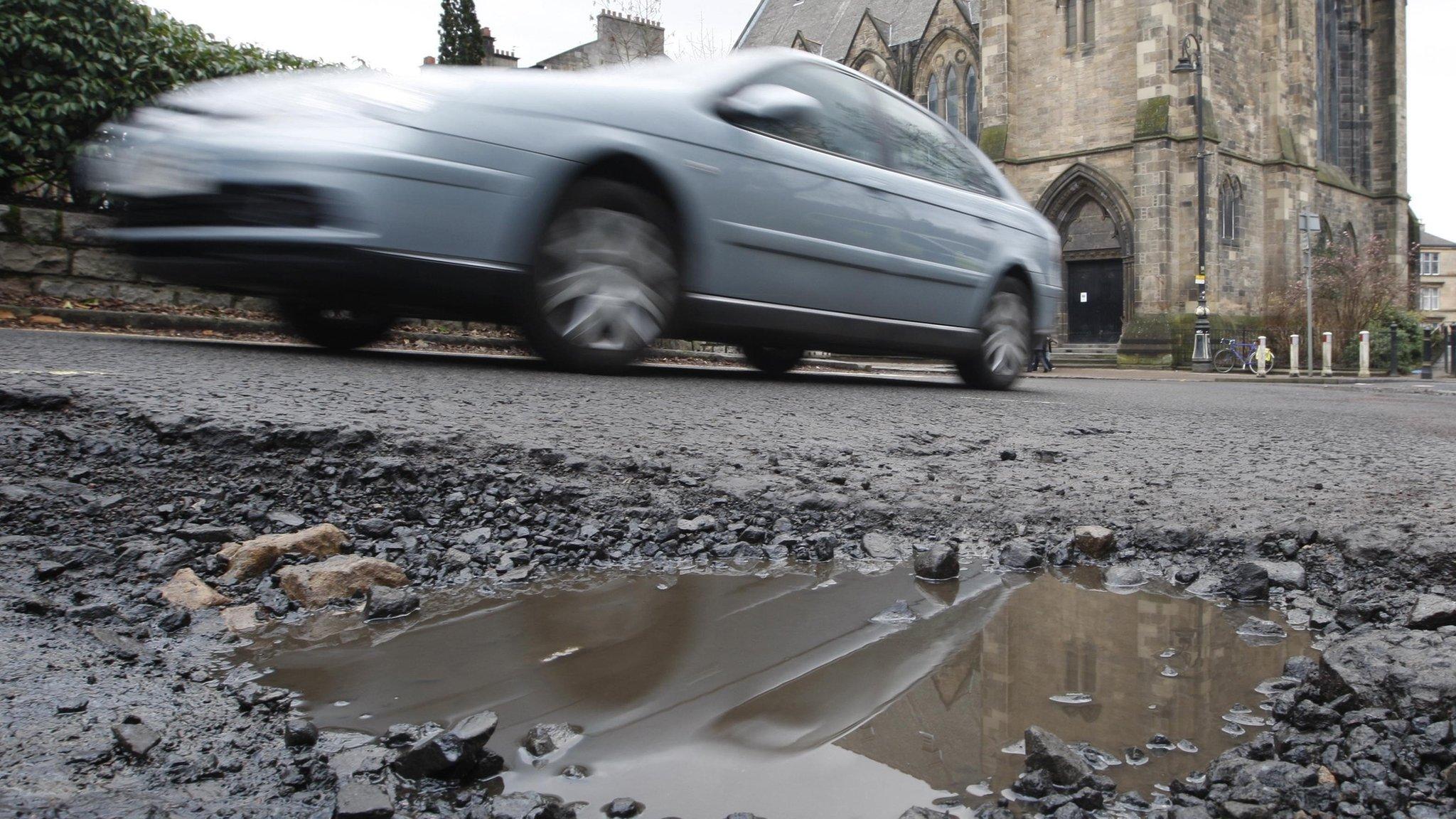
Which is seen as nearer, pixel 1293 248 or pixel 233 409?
pixel 233 409

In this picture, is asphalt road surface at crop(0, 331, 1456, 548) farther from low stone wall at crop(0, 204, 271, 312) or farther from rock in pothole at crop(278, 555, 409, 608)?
low stone wall at crop(0, 204, 271, 312)

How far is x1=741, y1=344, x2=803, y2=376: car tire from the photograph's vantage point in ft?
23.8

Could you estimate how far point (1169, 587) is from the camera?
2.40 m

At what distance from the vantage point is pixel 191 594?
2.04m

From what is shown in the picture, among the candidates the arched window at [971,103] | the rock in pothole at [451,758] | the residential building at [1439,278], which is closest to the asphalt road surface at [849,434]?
the rock in pothole at [451,758]

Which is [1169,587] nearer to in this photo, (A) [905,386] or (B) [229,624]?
(B) [229,624]

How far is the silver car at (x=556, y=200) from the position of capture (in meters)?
4.21

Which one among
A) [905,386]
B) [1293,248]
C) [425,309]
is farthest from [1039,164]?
[425,309]

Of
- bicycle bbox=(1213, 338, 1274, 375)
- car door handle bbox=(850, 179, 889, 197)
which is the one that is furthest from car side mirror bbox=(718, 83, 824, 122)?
bicycle bbox=(1213, 338, 1274, 375)

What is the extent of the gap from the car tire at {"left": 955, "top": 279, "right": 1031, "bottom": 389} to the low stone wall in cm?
687

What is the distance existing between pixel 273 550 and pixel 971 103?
3599 centimetres

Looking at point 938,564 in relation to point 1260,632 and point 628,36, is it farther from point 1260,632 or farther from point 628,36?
point 628,36

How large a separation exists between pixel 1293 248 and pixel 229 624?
106 feet

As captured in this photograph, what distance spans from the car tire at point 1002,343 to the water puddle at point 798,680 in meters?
4.73
